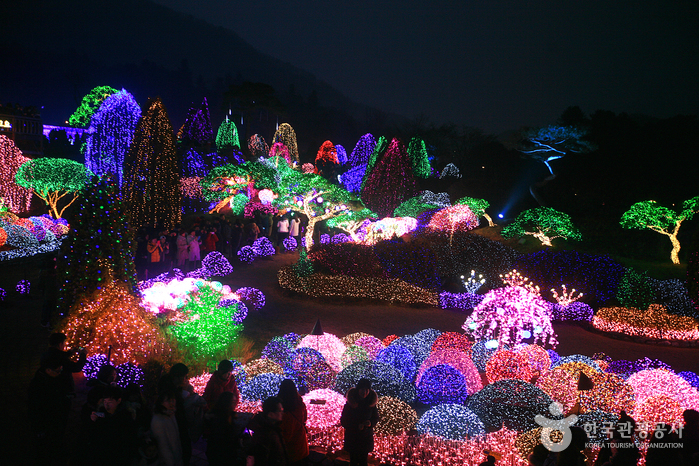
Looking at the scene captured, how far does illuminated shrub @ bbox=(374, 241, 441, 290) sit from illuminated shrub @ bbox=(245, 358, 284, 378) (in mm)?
7211

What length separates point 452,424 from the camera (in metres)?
4.95

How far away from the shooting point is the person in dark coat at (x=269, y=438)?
10.6 feet

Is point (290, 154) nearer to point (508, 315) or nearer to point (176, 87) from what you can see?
point (508, 315)

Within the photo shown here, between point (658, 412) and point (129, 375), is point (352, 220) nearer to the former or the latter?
point (129, 375)

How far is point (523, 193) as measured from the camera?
29.6 m

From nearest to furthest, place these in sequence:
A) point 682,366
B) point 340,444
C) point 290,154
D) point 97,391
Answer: point 97,391
point 340,444
point 682,366
point 290,154

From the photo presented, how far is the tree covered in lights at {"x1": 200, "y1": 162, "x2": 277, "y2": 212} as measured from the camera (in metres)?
18.0

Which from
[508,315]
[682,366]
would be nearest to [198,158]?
[508,315]

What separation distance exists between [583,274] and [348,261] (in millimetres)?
7132

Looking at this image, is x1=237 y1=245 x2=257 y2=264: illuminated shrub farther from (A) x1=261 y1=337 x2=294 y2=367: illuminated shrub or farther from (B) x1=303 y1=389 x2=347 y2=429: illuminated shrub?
(B) x1=303 y1=389 x2=347 y2=429: illuminated shrub

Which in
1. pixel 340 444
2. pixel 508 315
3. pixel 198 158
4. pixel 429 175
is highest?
pixel 429 175

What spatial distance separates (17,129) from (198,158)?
1589 cm

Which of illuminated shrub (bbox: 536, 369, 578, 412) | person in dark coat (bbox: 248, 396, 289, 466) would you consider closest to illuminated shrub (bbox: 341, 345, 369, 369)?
illuminated shrub (bbox: 536, 369, 578, 412)

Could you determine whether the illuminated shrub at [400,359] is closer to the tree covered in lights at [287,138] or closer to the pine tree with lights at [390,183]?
the pine tree with lights at [390,183]
